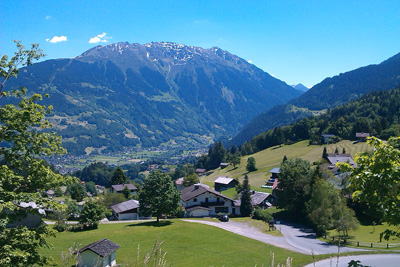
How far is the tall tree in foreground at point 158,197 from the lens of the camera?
171ft

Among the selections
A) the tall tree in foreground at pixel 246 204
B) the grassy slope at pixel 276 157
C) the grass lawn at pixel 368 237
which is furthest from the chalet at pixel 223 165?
the grass lawn at pixel 368 237

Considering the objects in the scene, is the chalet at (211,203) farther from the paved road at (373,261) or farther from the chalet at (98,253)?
the chalet at (98,253)

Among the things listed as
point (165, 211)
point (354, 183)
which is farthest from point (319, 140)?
point (354, 183)

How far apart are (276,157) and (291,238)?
85.3 meters

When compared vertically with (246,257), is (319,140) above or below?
above

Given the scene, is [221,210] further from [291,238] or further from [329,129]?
[329,129]

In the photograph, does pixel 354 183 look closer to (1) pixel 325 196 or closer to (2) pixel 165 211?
(1) pixel 325 196

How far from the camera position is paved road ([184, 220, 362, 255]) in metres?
39.0

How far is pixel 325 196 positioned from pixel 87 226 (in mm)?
40113

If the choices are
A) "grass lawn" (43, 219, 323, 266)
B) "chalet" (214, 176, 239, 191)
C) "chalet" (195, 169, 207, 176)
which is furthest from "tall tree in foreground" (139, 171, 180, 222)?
"chalet" (195, 169, 207, 176)

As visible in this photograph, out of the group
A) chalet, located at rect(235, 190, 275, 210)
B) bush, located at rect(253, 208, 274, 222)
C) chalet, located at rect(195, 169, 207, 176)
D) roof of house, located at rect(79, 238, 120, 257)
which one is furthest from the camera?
chalet, located at rect(195, 169, 207, 176)

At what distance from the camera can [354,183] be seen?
25.0 feet

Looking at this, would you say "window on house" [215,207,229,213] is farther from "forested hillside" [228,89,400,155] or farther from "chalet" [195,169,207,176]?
"forested hillside" [228,89,400,155]

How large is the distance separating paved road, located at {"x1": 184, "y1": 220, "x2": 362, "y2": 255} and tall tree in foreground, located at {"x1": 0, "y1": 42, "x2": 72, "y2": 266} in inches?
1364
